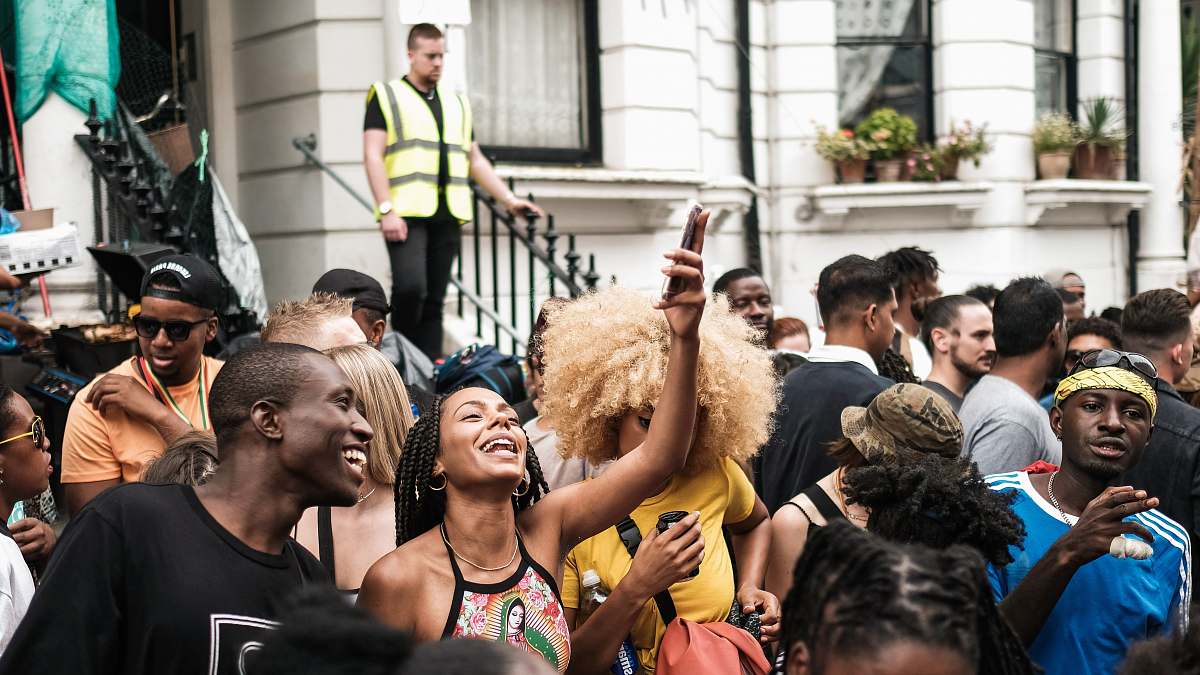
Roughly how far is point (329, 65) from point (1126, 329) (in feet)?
18.8

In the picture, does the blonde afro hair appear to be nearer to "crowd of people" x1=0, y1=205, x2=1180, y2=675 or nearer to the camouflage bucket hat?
"crowd of people" x1=0, y1=205, x2=1180, y2=675

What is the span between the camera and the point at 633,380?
3875 millimetres

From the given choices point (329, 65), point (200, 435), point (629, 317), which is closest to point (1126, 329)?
point (629, 317)

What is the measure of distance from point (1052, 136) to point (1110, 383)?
33.0 feet

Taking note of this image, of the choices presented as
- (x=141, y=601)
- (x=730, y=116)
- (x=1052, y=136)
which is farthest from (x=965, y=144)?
(x=141, y=601)

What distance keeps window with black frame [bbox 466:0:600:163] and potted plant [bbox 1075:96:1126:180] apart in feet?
19.3

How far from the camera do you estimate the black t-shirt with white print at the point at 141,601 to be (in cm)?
247

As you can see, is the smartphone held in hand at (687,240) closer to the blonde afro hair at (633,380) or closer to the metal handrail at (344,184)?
the blonde afro hair at (633,380)

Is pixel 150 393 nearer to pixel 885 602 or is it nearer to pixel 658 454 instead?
pixel 658 454

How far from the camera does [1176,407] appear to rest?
4.88m

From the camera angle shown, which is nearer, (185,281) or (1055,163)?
(185,281)

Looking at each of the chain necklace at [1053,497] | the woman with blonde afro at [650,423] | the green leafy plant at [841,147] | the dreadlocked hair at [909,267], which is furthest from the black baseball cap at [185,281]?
the green leafy plant at [841,147]

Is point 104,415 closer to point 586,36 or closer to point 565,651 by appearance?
point 565,651

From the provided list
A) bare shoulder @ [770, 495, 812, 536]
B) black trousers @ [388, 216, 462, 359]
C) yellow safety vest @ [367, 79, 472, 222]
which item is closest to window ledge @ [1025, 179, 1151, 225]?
black trousers @ [388, 216, 462, 359]
